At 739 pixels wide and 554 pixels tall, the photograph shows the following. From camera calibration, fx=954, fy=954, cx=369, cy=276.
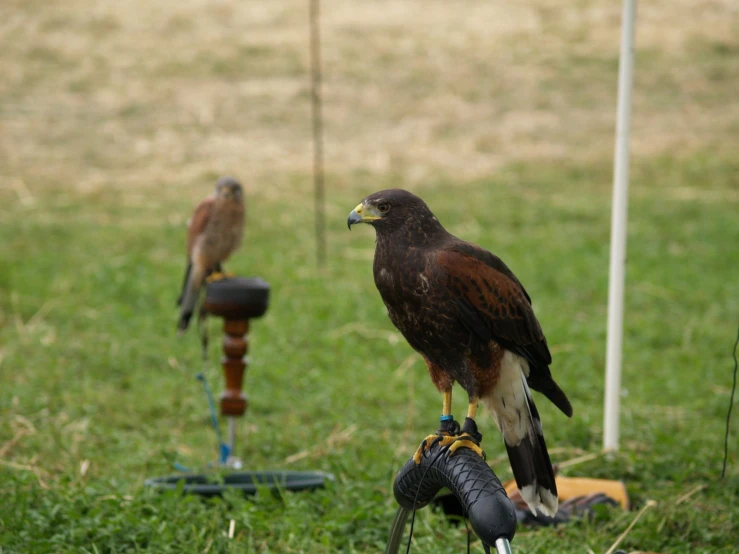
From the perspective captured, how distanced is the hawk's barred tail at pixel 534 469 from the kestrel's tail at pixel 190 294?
82.6 inches

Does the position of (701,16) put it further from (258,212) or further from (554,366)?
(554,366)

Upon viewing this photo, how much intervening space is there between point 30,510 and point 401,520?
63.3 inches

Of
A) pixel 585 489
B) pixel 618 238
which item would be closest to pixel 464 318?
pixel 585 489

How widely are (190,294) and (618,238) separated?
1.97 m

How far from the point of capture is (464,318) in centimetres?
254

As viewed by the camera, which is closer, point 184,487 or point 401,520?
point 401,520

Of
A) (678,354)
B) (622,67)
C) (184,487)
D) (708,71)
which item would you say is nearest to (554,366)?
(678,354)

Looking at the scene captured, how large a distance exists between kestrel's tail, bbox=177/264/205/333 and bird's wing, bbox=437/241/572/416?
209cm

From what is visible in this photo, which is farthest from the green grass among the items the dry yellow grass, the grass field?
the dry yellow grass

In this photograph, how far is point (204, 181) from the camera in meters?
10.1

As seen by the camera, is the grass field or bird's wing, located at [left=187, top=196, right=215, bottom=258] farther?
bird's wing, located at [left=187, top=196, right=215, bottom=258]

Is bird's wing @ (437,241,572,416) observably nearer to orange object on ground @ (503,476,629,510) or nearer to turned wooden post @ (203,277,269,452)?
orange object on ground @ (503,476,629,510)

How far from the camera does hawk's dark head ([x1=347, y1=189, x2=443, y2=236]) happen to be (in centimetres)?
256

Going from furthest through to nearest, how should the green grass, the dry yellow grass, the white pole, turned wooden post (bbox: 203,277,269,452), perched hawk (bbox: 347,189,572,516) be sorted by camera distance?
1. the dry yellow grass
2. the white pole
3. turned wooden post (bbox: 203,277,269,452)
4. the green grass
5. perched hawk (bbox: 347,189,572,516)
